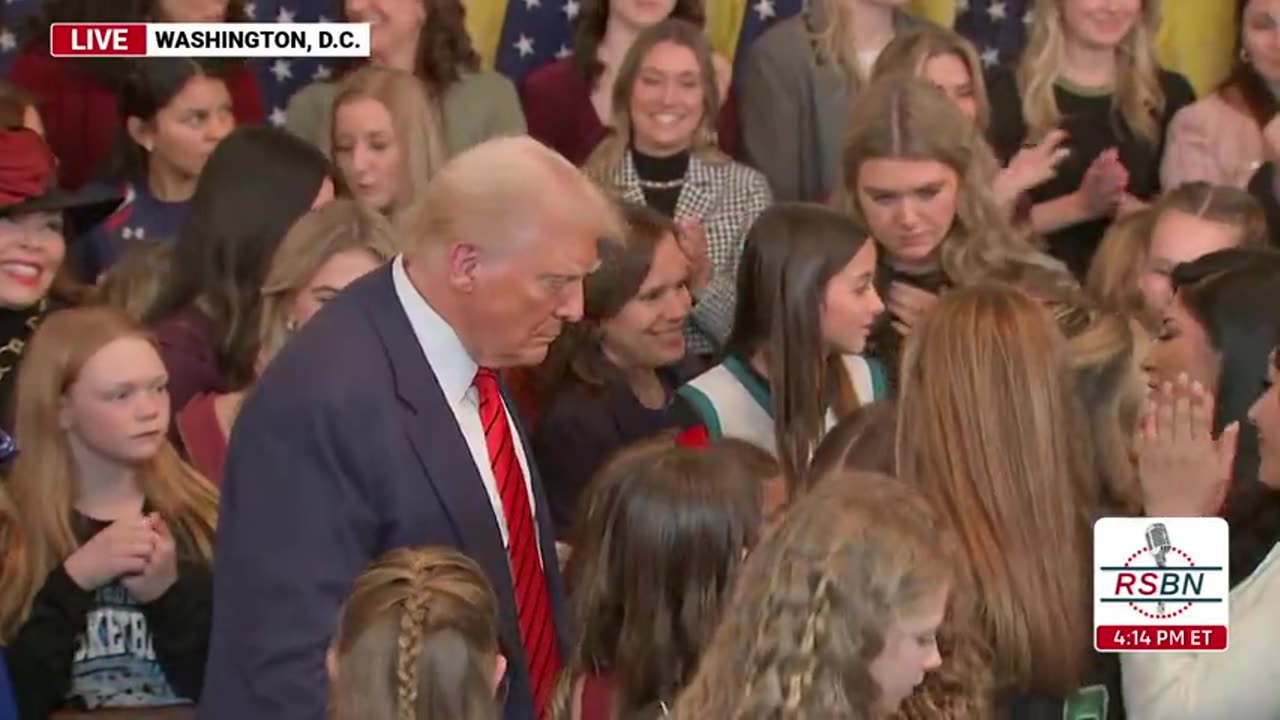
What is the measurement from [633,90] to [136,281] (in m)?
1.17

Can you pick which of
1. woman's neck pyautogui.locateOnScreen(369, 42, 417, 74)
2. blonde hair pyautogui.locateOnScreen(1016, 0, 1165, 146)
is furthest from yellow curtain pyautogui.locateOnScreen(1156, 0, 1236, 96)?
woman's neck pyautogui.locateOnScreen(369, 42, 417, 74)

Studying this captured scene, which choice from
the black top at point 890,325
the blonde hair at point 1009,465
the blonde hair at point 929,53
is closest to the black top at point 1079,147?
the blonde hair at point 929,53

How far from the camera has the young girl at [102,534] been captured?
144 inches

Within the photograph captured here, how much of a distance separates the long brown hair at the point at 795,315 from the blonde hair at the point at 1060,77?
1.23 meters

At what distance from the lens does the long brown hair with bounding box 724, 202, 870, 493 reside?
4074mm

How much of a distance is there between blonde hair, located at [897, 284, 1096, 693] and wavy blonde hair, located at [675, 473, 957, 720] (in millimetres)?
462

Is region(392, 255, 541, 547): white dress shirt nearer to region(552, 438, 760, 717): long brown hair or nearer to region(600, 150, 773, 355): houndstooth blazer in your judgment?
region(552, 438, 760, 717): long brown hair

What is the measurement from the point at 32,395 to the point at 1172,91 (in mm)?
2832

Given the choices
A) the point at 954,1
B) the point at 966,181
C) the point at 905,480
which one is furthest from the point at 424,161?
the point at 905,480

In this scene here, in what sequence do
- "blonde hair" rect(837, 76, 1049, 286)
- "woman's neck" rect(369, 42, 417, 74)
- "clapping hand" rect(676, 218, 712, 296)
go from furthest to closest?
"woman's neck" rect(369, 42, 417, 74) → "clapping hand" rect(676, 218, 712, 296) → "blonde hair" rect(837, 76, 1049, 286)

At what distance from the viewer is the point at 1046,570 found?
3.01 metres

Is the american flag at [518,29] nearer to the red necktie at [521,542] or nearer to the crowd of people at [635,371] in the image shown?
the crowd of people at [635,371]

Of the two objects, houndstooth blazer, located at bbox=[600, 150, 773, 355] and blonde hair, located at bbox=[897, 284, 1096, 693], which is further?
houndstooth blazer, located at bbox=[600, 150, 773, 355]

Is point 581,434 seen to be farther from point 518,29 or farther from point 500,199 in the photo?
point 518,29
